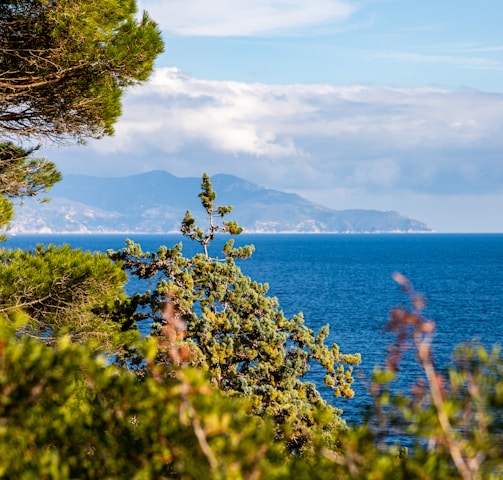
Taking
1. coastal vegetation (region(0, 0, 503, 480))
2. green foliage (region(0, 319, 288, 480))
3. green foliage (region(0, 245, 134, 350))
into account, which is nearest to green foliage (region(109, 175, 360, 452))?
coastal vegetation (region(0, 0, 503, 480))

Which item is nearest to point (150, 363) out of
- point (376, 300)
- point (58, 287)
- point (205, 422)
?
point (205, 422)

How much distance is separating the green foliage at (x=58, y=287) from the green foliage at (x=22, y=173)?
207 centimetres

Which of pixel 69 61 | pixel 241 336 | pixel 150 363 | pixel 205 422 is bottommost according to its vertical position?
pixel 241 336

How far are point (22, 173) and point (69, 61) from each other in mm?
3711

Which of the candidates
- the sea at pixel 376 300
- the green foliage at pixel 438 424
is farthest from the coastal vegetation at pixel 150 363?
the sea at pixel 376 300

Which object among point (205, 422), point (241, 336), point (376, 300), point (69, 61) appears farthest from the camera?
point (376, 300)

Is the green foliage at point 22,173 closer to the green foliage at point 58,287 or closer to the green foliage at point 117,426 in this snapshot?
the green foliage at point 58,287

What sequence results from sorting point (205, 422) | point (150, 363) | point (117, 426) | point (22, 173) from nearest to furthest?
point (205, 422)
point (150, 363)
point (117, 426)
point (22, 173)

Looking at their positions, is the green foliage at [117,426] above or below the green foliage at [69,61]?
below

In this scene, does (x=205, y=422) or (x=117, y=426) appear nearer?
(x=205, y=422)

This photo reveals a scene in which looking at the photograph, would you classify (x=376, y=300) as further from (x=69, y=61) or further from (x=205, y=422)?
(x=205, y=422)

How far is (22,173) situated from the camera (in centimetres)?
1688

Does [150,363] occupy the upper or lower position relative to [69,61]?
lower

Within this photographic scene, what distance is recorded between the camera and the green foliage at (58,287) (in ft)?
45.9
